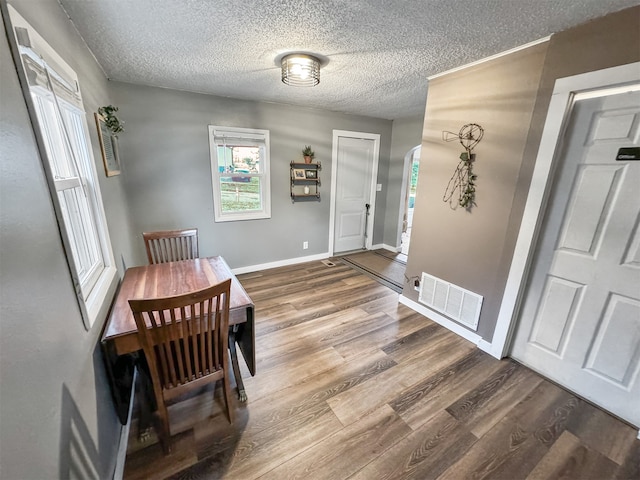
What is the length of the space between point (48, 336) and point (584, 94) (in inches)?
116

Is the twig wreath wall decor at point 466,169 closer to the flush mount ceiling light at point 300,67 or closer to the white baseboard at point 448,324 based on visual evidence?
the white baseboard at point 448,324

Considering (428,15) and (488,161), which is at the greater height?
(428,15)

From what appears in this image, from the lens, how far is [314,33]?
1.68 m

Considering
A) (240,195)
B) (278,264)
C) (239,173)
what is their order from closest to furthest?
(239,173) → (240,195) → (278,264)

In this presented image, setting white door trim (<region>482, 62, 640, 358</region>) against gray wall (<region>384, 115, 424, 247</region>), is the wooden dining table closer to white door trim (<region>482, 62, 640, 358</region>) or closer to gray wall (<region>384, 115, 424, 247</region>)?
white door trim (<region>482, 62, 640, 358</region>)

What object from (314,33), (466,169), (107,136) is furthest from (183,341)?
(466,169)

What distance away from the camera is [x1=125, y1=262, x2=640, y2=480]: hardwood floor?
4.55ft

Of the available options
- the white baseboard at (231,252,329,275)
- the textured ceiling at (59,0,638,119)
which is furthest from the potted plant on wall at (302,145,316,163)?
the white baseboard at (231,252,329,275)

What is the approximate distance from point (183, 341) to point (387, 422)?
1.34 m

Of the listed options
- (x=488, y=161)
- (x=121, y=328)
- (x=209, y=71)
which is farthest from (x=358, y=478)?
(x=209, y=71)

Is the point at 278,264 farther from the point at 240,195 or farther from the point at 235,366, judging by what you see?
the point at 235,366

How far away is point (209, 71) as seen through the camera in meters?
2.36

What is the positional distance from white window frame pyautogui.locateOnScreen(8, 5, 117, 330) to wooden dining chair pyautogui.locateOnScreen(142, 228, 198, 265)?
0.52m

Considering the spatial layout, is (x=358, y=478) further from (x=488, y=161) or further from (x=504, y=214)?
(x=488, y=161)
